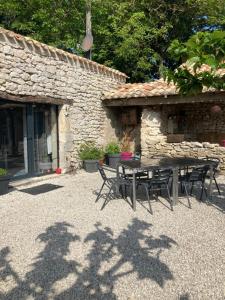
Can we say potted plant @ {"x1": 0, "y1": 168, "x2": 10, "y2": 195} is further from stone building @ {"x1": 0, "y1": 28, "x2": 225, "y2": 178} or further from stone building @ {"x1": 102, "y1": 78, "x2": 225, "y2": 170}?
stone building @ {"x1": 102, "y1": 78, "x2": 225, "y2": 170}

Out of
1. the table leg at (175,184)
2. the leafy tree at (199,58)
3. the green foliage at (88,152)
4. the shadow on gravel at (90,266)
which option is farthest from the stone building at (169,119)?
the shadow on gravel at (90,266)

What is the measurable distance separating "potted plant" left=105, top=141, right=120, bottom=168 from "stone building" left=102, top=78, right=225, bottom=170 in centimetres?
93

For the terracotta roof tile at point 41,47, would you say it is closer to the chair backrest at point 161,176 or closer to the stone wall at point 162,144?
the stone wall at point 162,144

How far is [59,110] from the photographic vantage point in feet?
29.0

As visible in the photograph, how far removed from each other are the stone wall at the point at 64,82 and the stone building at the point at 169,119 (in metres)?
0.71

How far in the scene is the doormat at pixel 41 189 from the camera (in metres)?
6.83

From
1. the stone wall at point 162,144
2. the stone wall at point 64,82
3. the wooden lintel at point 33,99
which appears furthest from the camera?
the stone wall at point 162,144

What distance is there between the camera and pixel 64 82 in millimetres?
8750

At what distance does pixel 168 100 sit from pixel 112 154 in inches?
105

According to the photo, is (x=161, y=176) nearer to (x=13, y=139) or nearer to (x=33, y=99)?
(x=33, y=99)

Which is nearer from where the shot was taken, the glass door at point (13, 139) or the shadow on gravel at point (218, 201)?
the shadow on gravel at point (218, 201)

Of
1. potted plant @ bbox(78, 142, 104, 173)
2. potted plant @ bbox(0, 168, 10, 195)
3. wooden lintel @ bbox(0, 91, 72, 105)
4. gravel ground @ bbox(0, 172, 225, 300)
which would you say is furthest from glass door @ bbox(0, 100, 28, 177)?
potted plant @ bbox(78, 142, 104, 173)

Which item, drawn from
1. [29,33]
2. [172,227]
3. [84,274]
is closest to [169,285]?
[84,274]

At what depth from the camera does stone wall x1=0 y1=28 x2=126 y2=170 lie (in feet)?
23.1
